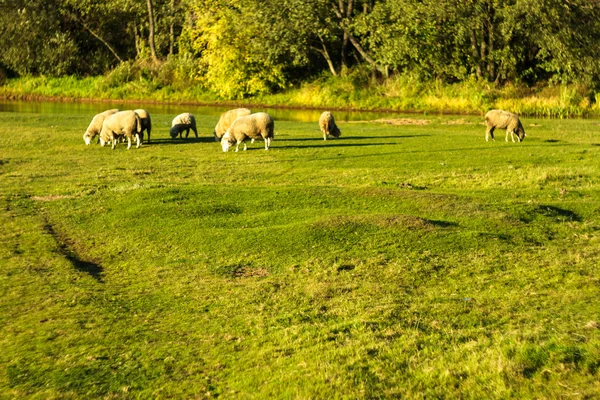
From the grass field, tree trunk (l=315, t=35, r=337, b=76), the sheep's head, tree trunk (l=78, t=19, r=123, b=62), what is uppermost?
tree trunk (l=78, t=19, r=123, b=62)

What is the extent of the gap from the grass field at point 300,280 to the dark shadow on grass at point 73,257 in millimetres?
55

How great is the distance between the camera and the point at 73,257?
45.2 feet

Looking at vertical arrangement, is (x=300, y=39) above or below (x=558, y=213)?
above

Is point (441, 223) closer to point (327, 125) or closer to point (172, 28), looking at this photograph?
point (327, 125)

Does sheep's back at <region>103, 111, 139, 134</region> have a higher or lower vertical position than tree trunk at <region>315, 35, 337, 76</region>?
lower

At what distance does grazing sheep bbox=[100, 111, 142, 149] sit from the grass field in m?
3.79

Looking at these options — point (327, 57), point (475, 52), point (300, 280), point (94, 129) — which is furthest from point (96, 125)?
point (327, 57)

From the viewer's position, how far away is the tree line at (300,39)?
158 feet

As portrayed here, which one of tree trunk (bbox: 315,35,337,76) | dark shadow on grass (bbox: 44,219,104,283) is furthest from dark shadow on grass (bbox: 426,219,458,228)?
tree trunk (bbox: 315,35,337,76)

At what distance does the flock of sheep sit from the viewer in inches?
1081

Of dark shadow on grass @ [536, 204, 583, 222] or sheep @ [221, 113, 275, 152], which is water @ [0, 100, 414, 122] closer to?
sheep @ [221, 113, 275, 152]

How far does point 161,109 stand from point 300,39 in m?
10.6

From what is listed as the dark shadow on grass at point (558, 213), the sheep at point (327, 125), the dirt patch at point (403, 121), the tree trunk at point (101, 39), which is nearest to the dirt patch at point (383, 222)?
the dark shadow on grass at point (558, 213)

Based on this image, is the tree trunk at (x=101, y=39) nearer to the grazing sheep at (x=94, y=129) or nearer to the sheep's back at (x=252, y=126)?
the grazing sheep at (x=94, y=129)
